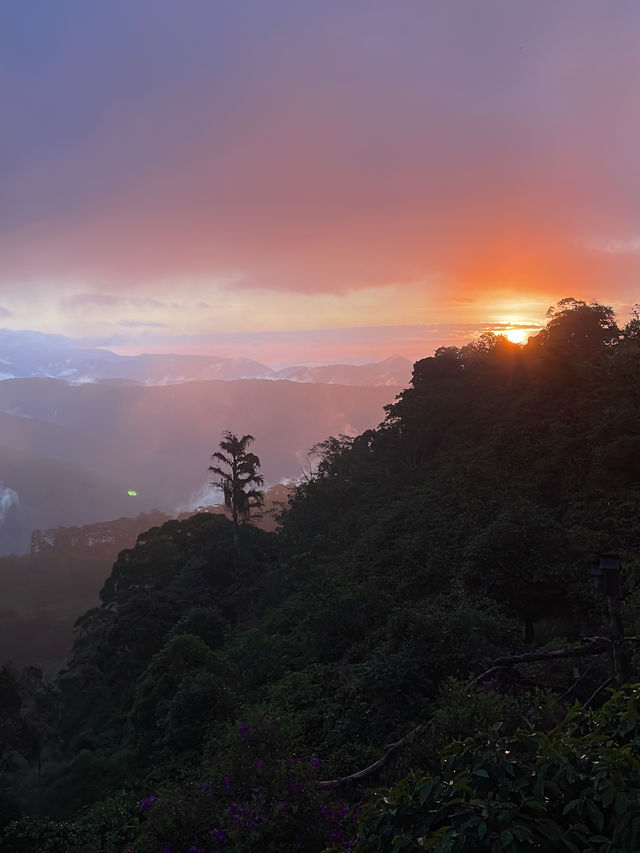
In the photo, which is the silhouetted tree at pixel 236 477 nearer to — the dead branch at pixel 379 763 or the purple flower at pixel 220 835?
the dead branch at pixel 379 763

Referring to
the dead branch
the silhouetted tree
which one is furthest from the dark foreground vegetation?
the silhouetted tree

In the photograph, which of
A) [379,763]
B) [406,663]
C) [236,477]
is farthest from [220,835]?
[236,477]

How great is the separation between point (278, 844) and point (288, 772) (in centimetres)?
Result: 83

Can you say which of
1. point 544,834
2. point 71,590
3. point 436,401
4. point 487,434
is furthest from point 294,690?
point 71,590

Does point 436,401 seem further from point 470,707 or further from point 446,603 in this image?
point 470,707

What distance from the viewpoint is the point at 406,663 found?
10.2 m

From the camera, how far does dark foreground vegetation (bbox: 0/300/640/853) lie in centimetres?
367

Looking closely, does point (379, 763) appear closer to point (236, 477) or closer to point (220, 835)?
point (220, 835)

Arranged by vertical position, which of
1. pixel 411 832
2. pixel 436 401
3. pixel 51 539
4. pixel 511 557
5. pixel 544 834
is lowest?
pixel 51 539

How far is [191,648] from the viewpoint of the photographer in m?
17.0

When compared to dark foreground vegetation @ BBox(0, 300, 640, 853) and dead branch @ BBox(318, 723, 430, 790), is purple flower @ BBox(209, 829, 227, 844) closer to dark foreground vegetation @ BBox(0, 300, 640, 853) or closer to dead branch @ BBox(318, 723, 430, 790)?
dark foreground vegetation @ BBox(0, 300, 640, 853)

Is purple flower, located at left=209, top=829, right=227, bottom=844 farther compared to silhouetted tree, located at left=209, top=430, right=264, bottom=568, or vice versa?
silhouetted tree, located at left=209, top=430, right=264, bottom=568

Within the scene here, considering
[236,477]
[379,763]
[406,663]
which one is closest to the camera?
[379,763]

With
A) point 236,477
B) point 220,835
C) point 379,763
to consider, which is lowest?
point 220,835
